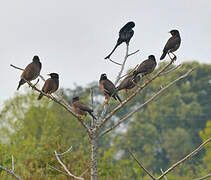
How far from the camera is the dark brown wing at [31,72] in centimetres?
837

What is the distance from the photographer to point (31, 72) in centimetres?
843

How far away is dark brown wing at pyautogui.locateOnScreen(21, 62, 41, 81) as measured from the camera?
8374 mm

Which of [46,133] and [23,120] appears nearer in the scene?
[46,133]

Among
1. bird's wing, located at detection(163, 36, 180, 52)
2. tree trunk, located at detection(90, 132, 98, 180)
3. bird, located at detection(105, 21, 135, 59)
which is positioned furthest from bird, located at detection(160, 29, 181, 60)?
tree trunk, located at detection(90, 132, 98, 180)

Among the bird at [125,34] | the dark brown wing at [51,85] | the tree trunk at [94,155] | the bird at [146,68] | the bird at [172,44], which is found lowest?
the tree trunk at [94,155]

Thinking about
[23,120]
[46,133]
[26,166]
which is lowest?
[26,166]

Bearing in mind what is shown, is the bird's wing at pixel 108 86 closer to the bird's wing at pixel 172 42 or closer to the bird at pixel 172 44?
the bird at pixel 172 44

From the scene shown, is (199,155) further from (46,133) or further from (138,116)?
(46,133)

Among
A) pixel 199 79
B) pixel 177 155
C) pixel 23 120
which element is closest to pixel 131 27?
pixel 23 120

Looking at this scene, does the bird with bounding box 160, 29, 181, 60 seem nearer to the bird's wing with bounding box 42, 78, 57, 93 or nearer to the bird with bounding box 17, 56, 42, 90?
the bird's wing with bounding box 42, 78, 57, 93

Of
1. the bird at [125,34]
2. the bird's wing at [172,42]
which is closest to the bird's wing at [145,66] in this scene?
the bird's wing at [172,42]

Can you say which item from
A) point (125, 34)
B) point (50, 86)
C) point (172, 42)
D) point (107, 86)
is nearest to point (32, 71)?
point (50, 86)

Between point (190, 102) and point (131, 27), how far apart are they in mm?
45764

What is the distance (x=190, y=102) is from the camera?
172 feet
